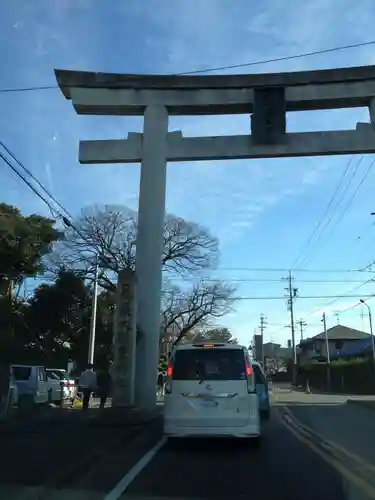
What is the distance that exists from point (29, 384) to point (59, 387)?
13.5 feet

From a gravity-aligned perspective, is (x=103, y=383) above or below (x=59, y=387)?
below

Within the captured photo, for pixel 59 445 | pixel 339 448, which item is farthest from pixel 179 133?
pixel 59 445

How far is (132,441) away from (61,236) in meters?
25.5

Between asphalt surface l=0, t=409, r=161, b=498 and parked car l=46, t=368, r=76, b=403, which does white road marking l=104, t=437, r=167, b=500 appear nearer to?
asphalt surface l=0, t=409, r=161, b=498

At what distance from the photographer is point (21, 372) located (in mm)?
25188

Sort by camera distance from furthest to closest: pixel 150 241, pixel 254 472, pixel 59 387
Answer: pixel 59 387
pixel 150 241
pixel 254 472

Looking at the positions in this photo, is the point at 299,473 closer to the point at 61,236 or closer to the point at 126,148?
the point at 126,148

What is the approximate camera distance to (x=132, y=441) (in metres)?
13.2

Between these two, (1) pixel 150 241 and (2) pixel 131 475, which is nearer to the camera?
(2) pixel 131 475

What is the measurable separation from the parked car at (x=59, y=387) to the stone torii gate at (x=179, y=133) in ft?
31.3

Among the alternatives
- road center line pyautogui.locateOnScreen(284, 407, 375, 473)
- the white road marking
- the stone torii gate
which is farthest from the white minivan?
the stone torii gate

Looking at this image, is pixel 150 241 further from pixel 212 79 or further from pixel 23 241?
pixel 23 241

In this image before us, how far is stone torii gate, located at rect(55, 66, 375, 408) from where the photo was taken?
18766 millimetres

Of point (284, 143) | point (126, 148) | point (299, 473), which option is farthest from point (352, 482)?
point (126, 148)
